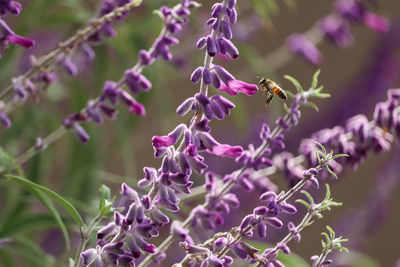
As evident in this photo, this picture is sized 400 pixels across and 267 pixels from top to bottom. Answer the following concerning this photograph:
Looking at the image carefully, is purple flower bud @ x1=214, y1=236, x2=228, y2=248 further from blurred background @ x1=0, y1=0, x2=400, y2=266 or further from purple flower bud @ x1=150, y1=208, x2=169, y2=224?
blurred background @ x1=0, y1=0, x2=400, y2=266

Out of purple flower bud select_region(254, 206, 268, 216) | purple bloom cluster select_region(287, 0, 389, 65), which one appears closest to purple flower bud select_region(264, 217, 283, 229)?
purple flower bud select_region(254, 206, 268, 216)

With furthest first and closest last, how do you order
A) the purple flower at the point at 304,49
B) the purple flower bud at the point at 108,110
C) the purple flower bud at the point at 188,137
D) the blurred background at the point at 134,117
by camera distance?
the purple flower at the point at 304,49 < the blurred background at the point at 134,117 < the purple flower bud at the point at 108,110 < the purple flower bud at the point at 188,137

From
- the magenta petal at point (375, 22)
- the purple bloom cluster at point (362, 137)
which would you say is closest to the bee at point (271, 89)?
the purple bloom cluster at point (362, 137)

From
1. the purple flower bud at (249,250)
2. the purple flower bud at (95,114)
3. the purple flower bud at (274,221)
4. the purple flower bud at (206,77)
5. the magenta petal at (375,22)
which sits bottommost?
the purple flower bud at (249,250)

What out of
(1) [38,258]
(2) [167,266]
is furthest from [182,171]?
(2) [167,266]

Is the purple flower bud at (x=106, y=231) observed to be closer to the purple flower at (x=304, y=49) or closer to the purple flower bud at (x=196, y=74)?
the purple flower bud at (x=196, y=74)

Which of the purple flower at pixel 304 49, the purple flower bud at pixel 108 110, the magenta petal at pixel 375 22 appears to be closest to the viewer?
the purple flower bud at pixel 108 110

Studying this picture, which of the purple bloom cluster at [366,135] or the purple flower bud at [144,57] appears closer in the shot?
the purple flower bud at [144,57]
